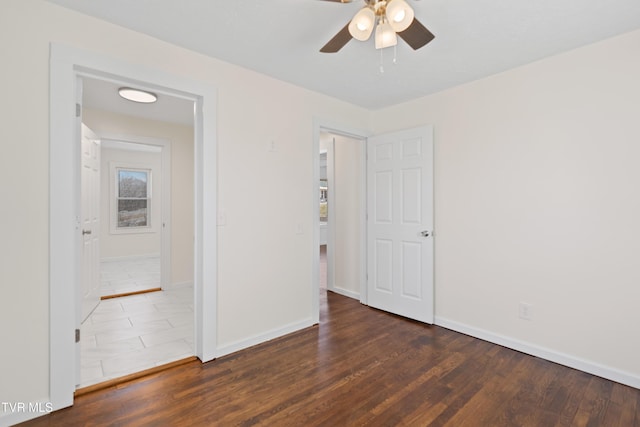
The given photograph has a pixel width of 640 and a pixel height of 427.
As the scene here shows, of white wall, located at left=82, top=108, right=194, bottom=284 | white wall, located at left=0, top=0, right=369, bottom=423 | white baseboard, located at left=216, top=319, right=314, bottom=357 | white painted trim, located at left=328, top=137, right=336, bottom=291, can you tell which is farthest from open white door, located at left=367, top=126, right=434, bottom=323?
white wall, located at left=82, top=108, right=194, bottom=284

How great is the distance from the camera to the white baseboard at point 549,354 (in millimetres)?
2111

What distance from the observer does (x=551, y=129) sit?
2432mm

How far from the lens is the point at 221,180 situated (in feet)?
8.28

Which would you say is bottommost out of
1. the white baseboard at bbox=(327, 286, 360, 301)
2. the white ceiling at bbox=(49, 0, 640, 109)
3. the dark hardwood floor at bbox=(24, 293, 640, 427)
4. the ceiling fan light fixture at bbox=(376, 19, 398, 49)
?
the dark hardwood floor at bbox=(24, 293, 640, 427)

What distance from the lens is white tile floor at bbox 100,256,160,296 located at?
4536mm

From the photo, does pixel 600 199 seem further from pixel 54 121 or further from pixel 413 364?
pixel 54 121

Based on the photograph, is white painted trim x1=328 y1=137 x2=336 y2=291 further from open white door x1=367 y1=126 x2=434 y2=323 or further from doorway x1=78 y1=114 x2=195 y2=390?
doorway x1=78 y1=114 x2=195 y2=390

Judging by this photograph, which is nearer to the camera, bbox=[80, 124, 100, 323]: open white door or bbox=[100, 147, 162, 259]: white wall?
bbox=[80, 124, 100, 323]: open white door

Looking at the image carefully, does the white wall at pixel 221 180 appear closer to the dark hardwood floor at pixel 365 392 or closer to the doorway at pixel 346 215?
the dark hardwood floor at pixel 365 392

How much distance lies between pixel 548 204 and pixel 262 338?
108 inches

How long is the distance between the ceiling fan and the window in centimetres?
663

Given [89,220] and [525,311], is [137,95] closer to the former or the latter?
[89,220]

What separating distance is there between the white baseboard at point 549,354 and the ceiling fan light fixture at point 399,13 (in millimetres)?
2692

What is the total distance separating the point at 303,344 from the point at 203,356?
85 cm
